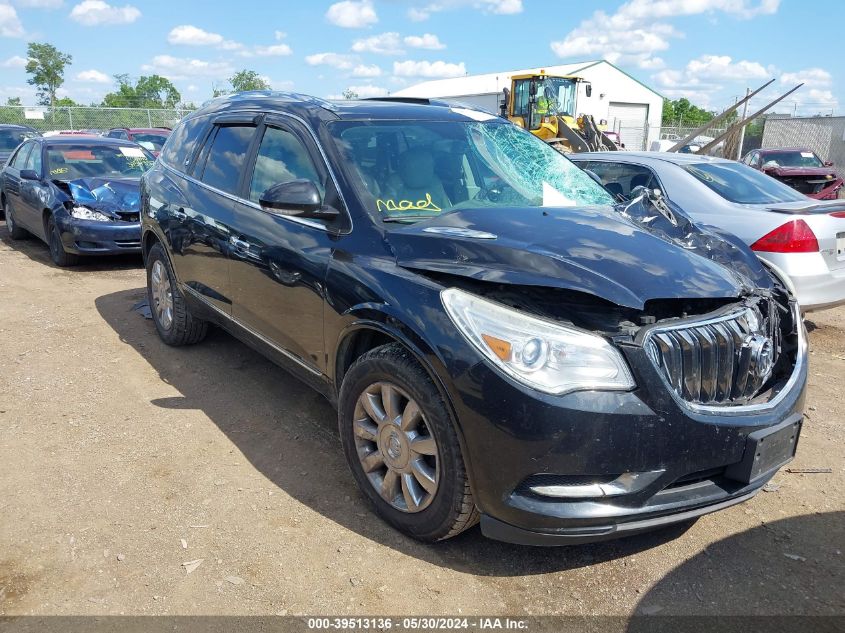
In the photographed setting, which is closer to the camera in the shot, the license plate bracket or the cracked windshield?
the license plate bracket

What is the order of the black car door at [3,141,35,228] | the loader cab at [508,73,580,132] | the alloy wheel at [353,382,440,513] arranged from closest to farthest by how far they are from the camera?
the alloy wheel at [353,382,440,513], the black car door at [3,141,35,228], the loader cab at [508,73,580,132]

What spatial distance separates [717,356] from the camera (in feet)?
8.38

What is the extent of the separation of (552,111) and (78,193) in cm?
1367

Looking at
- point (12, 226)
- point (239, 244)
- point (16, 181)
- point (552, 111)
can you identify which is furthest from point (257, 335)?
point (552, 111)

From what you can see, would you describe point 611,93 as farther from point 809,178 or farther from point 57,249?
point 57,249

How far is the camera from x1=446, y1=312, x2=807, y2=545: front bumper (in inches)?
92.5

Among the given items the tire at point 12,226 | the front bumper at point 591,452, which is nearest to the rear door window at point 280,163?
the front bumper at point 591,452

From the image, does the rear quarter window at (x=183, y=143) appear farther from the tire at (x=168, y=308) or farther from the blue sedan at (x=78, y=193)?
the blue sedan at (x=78, y=193)

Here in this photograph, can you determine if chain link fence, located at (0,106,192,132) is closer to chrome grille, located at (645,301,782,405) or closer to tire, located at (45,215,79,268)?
tire, located at (45,215,79,268)

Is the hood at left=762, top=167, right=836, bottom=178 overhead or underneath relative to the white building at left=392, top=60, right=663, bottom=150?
underneath

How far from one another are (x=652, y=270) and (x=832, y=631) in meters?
1.49

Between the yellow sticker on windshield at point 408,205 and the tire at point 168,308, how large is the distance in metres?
2.49

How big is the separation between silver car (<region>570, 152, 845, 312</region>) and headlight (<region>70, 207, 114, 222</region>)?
571 centimetres

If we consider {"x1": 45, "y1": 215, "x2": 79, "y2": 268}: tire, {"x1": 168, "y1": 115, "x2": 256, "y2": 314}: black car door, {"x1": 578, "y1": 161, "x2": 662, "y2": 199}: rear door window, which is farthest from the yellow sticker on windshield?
{"x1": 45, "y1": 215, "x2": 79, "y2": 268}: tire
